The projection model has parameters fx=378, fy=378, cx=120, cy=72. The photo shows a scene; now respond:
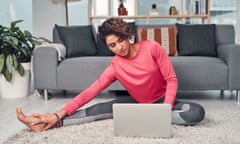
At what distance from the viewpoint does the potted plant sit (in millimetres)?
3633

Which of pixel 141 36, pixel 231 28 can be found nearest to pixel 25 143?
pixel 141 36

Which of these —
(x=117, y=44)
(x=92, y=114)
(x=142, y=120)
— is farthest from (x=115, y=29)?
(x=92, y=114)

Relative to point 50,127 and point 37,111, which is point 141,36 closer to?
point 37,111

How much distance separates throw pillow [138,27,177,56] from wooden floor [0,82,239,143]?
0.49 m

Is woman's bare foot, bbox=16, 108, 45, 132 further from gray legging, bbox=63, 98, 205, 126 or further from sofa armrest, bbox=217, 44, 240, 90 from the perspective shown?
sofa armrest, bbox=217, 44, 240, 90

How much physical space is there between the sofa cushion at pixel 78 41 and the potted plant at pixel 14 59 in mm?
292

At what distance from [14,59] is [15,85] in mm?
290

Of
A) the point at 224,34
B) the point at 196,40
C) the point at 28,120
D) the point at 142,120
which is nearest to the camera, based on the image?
the point at 142,120

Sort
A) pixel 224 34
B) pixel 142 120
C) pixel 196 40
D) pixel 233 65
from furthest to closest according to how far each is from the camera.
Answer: pixel 224 34 → pixel 196 40 → pixel 233 65 → pixel 142 120

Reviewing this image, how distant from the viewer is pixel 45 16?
5324 mm

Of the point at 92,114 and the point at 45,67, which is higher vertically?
the point at 45,67

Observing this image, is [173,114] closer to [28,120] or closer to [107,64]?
[28,120]

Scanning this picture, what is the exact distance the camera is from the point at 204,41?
3.92 metres

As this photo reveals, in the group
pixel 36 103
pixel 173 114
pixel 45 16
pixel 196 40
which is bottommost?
pixel 36 103
